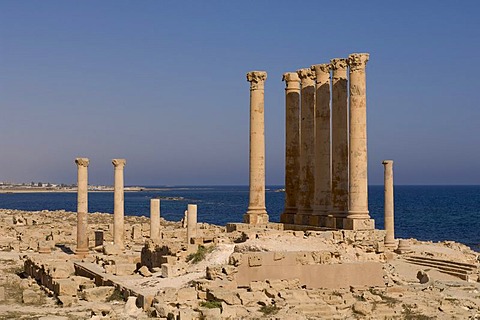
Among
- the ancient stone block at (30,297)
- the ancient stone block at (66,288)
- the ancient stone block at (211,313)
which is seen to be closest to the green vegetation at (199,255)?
the ancient stone block at (66,288)

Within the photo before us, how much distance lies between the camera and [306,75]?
28281mm

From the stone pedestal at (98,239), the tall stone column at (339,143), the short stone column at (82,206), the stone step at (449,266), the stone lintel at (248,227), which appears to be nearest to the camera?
the tall stone column at (339,143)

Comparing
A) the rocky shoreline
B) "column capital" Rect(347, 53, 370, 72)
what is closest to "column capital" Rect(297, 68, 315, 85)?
"column capital" Rect(347, 53, 370, 72)

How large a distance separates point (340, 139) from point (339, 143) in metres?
0.14

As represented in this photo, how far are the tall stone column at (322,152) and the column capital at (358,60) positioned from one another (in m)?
2.30

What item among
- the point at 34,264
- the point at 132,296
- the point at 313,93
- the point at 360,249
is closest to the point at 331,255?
the point at 360,249

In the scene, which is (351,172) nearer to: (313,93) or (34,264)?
(313,93)

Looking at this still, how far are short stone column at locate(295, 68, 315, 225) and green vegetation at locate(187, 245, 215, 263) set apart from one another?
204 inches

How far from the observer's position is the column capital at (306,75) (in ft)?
92.3

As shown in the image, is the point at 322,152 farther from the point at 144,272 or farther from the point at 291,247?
the point at 144,272

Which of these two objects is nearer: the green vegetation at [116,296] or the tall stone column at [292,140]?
the green vegetation at [116,296]

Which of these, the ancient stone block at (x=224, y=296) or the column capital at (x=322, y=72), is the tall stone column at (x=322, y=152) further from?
the ancient stone block at (x=224, y=296)

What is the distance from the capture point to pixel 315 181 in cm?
2744

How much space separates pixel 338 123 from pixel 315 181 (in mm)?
2596
